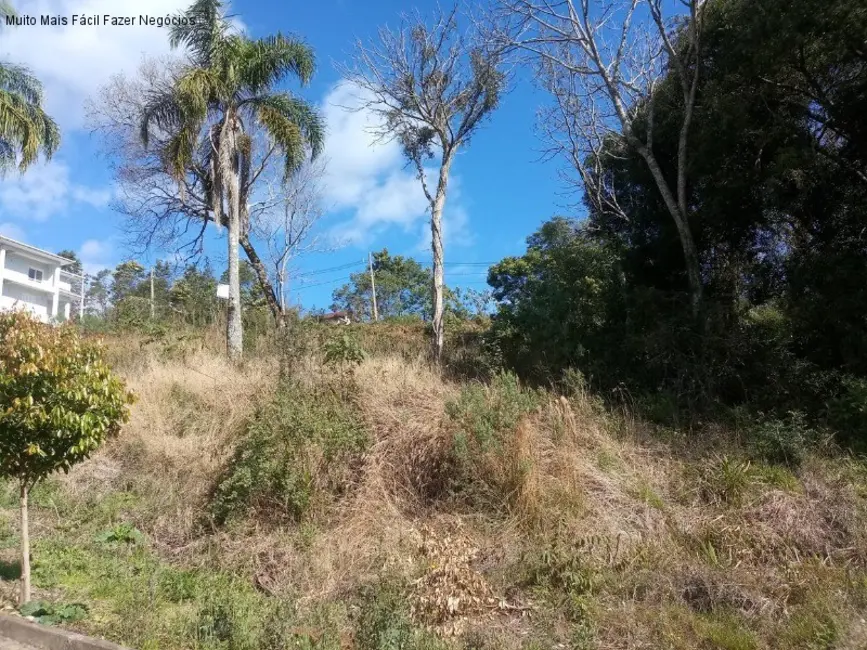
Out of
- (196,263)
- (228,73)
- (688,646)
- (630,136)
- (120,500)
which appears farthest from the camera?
(196,263)

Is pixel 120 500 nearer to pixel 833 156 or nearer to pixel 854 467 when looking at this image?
pixel 854 467

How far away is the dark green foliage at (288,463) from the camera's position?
7.47 metres

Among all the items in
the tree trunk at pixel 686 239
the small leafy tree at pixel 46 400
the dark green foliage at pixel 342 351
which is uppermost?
the tree trunk at pixel 686 239

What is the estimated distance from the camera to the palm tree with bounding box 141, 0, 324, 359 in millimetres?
15008

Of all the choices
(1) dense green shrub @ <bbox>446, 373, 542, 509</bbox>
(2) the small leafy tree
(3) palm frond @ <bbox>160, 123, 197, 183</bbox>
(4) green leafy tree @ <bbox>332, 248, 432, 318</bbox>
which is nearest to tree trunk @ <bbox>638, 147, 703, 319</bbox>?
(1) dense green shrub @ <bbox>446, 373, 542, 509</bbox>

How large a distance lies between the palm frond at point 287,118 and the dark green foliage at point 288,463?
29.3 feet

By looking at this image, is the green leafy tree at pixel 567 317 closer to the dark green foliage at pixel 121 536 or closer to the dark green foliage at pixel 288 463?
the dark green foliage at pixel 288 463

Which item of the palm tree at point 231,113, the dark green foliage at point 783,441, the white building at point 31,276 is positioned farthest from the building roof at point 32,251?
the dark green foliage at point 783,441

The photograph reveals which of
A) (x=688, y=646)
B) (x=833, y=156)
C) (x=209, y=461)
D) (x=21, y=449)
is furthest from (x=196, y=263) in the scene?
(x=688, y=646)

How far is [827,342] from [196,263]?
16331 millimetres

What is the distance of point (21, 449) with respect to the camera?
5.50m

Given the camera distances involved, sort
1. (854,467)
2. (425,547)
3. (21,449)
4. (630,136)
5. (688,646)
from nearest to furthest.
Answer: (688,646) < (21,449) < (425,547) < (854,467) < (630,136)

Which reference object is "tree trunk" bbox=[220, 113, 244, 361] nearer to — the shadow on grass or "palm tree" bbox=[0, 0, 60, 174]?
"palm tree" bbox=[0, 0, 60, 174]

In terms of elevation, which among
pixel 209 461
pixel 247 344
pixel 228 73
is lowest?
pixel 209 461
